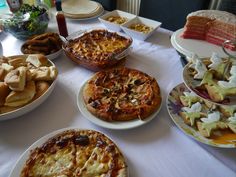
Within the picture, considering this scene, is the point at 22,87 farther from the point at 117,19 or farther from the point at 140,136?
the point at 117,19

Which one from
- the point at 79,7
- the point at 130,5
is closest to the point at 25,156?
the point at 79,7

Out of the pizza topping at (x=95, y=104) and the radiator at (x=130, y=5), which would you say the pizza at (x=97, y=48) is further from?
the radiator at (x=130, y=5)

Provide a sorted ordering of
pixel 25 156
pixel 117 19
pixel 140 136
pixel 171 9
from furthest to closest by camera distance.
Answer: pixel 171 9 < pixel 117 19 < pixel 140 136 < pixel 25 156

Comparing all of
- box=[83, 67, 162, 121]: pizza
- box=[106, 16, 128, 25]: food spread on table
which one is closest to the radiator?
box=[106, 16, 128, 25]: food spread on table

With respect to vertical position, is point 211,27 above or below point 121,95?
above

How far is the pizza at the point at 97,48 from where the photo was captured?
103 centimetres

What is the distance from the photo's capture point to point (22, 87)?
812mm

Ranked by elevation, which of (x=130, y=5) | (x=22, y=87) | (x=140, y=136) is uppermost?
(x=22, y=87)

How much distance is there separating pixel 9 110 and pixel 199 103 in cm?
66

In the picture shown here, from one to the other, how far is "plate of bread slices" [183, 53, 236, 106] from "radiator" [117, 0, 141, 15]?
170 cm

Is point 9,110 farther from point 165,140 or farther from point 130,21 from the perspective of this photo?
point 130,21

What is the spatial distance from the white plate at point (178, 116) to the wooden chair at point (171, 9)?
761 millimetres

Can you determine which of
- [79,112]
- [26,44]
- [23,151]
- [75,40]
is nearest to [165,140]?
[79,112]

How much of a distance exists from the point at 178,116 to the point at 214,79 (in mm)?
175
